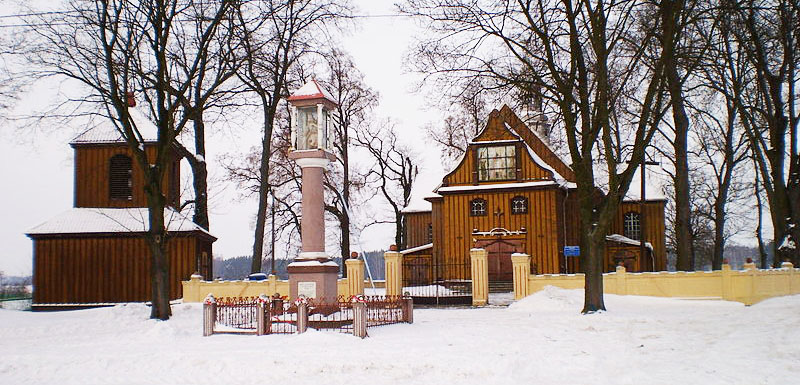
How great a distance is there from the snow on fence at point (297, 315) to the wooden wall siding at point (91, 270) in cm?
1549

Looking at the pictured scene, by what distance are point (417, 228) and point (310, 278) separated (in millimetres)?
24281

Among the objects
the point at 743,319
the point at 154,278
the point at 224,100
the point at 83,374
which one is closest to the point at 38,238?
the point at 224,100

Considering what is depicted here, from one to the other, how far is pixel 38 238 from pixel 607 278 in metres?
23.3

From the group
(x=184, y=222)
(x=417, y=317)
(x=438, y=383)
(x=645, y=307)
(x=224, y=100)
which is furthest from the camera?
(x=184, y=222)

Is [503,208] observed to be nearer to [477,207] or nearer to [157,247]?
[477,207]

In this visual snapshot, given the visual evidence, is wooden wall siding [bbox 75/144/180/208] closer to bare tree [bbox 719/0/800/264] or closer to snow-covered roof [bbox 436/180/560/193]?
snow-covered roof [bbox 436/180/560/193]

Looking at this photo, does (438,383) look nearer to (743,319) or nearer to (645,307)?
(743,319)

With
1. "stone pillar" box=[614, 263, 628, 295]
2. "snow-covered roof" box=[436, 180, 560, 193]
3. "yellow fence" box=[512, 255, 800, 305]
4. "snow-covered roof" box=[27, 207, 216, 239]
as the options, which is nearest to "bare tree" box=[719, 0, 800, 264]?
"yellow fence" box=[512, 255, 800, 305]

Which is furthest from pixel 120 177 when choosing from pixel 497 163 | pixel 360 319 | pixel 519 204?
pixel 360 319

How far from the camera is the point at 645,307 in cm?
2214

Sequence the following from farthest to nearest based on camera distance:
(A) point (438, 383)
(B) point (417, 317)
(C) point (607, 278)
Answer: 1. (C) point (607, 278)
2. (B) point (417, 317)
3. (A) point (438, 383)

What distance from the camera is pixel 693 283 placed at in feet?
81.4

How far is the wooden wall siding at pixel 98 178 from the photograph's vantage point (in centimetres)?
3278

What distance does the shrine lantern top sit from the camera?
19.4 meters
